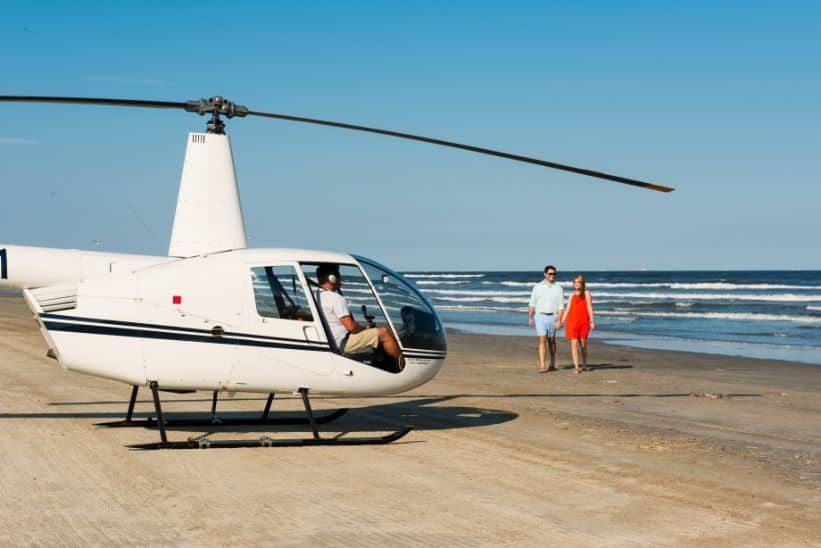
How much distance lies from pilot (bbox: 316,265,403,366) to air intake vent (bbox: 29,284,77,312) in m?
2.43

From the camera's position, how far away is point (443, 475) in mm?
8406

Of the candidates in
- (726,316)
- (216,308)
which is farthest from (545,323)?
(726,316)

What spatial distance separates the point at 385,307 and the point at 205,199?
2.12m

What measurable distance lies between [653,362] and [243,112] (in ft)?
45.1

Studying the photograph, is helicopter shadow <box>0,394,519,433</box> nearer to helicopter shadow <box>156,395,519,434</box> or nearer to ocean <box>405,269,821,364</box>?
helicopter shadow <box>156,395,519,434</box>

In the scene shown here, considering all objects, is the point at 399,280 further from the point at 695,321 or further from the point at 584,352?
the point at 695,321

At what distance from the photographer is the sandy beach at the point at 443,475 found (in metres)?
6.53

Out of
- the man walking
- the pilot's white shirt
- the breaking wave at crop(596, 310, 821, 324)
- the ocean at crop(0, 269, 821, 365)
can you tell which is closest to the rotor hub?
the pilot's white shirt

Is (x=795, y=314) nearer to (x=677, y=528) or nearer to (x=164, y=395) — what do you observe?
(x=164, y=395)

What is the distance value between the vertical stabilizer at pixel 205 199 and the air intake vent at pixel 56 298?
3.64 feet

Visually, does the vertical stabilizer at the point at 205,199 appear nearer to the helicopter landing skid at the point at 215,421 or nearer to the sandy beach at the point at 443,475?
the helicopter landing skid at the point at 215,421

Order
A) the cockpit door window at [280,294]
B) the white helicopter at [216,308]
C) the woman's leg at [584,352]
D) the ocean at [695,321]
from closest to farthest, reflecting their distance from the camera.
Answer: the white helicopter at [216,308] < the cockpit door window at [280,294] < the woman's leg at [584,352] < the ocean at [695,321]

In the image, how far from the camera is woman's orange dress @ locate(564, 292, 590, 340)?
18.0 meters

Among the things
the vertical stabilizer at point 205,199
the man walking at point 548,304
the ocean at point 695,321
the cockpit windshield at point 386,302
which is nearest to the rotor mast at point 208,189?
the vertical stabilizer at point 205,199
